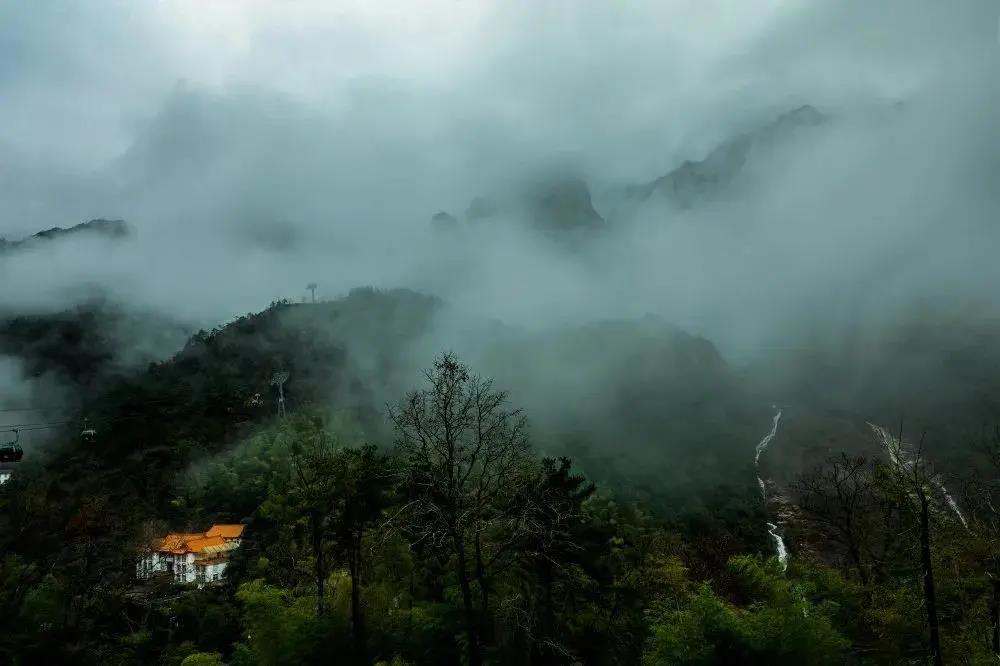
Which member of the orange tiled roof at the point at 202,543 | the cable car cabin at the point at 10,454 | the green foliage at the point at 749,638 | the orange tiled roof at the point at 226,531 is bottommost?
the green foliage at the point at 749,638

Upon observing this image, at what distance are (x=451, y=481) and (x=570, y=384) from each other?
172 meters

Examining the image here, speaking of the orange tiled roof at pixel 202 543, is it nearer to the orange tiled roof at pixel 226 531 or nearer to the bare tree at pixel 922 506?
the orange tiled roof at pixel 226 531

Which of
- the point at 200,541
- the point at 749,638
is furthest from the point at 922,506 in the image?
the point at 200,541

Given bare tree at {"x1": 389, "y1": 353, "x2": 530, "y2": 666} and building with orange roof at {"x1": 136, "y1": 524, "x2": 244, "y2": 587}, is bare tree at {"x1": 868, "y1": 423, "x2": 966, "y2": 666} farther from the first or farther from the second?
building with orange roof at {"x1": 136, "y1": 524, "x2": 244, "y2": 587}

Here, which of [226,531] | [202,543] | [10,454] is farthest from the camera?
[226,531]

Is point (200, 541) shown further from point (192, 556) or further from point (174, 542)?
point (174, 542)

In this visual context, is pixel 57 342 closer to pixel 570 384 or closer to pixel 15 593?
pixel 570 384

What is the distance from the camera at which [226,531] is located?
267 ft

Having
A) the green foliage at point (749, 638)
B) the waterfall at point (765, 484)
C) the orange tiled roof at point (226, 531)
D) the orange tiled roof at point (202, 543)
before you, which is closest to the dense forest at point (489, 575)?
the green foliage at point (749, 638)

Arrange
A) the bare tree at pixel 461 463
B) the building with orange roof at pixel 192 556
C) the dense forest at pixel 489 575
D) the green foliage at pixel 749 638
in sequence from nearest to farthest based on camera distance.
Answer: the green foliage at pixel 749 638 < the dense forest at pixel 489 575 < the bare tree at pixel 461 463 < the building with orange roof at pixel 192 556

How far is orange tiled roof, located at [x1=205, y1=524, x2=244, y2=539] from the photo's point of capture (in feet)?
261

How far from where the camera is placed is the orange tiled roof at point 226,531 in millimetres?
79500

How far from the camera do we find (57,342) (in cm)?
19450

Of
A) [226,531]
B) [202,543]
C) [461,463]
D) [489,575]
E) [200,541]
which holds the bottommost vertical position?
[489,575]
